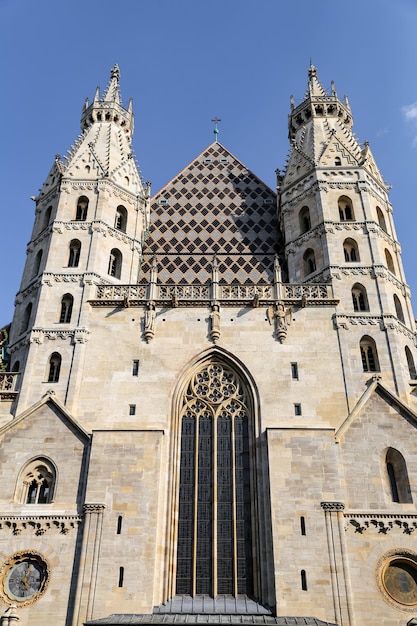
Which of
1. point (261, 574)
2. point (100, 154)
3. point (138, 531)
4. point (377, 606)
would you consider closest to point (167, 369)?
point (138, 531)

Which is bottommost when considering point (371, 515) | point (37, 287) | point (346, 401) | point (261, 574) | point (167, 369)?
point (261, 574)

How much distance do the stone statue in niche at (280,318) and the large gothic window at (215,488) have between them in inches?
76.6

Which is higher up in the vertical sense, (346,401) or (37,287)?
(37,287)

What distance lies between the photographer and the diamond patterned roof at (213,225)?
74.6ft

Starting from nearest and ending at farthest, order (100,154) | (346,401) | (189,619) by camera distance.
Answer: (189,619) < (346,401) < (100,154)

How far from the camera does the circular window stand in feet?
48.3

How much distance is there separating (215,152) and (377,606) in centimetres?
2115

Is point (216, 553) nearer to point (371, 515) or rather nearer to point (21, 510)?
point (371, 515)

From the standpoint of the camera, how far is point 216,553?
15.8m

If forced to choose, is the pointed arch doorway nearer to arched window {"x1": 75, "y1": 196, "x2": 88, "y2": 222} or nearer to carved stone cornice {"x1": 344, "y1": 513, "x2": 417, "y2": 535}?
carved stone cornice {"x1": 344, "y1": 513, "x2": 417, "y2": 535}

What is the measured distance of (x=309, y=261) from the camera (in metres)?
21.9

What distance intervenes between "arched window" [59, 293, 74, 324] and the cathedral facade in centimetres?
7

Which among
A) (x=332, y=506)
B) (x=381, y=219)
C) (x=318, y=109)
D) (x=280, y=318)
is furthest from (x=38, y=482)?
(x=318, y=109)

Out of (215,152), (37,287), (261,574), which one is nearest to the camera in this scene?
(261,574)
